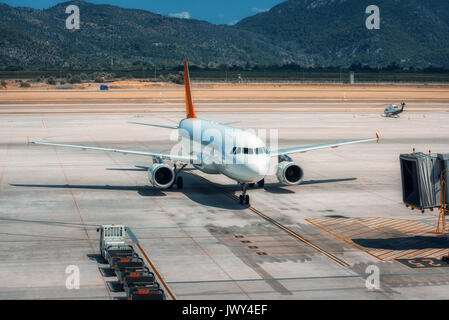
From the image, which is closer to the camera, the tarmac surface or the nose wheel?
the tarmac surface

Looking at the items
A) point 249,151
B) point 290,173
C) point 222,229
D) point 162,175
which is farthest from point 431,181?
point 162,175

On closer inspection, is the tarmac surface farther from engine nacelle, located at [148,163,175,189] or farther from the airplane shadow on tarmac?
engine nacelle, located at [148,163,175,189]

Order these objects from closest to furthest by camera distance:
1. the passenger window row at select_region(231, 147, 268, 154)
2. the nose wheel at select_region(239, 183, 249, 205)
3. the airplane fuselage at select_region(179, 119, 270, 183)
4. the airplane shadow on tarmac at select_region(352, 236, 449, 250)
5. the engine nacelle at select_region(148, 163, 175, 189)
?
the airplane shadow on tarmac at select_region(352, 236, 449, 250) → the airplane fuselage at select_region(179, 119, 270, 183) → the passenger window row at select_region(231, 147, 268, 154) → the nose wheel at select_region(239, 183, 249, 205) → the engine nacelle at select_region(148, 163, 175, 189)

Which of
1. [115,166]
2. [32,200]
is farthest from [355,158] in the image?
[32,200]

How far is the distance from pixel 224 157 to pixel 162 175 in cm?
Result: 503

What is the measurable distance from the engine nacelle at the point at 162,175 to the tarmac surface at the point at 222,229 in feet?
3.58

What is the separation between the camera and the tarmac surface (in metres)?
21.3

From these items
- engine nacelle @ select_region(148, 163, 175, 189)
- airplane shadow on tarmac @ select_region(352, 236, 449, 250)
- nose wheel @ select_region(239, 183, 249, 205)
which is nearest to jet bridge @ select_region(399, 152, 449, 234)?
airplane shadow on tarmac @ select_region(352, 236, 449, 250)

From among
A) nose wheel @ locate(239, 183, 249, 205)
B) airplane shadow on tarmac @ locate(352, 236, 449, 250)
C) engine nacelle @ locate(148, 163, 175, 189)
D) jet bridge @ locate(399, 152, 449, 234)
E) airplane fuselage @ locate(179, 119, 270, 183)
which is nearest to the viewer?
jet bridge @ locate(399, 152, 449, 234)

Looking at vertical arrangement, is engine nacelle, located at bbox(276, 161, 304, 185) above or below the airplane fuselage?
below

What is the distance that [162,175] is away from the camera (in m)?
37.0

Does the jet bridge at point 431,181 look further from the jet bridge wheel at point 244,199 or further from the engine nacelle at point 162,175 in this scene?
the engine nacelle at point 162,175

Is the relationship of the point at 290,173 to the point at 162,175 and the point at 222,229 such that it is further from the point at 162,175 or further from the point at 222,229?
the point at 222,229

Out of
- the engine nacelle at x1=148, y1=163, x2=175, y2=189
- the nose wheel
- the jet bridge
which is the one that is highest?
the jet bridge
